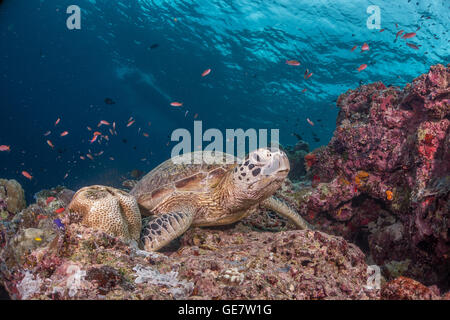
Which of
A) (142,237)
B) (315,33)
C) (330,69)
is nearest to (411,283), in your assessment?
(142,237)

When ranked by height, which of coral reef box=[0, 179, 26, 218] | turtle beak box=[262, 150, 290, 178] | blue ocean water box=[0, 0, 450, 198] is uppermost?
blue ocean water box=[0, 0, 450, 198]

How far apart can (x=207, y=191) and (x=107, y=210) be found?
1.57 meters

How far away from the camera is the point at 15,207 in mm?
5562

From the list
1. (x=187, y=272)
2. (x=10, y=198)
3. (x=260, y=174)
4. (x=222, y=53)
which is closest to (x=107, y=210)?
(x=187, y=272)

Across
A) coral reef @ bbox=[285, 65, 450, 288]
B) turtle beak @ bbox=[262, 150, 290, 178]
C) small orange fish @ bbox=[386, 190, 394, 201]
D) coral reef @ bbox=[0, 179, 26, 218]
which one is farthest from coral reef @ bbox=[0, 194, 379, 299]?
coral reef @ bbox=[0, 179, 26, 218]

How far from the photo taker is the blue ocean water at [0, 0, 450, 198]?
1459cm

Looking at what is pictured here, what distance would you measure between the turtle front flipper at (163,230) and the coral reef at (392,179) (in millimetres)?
2535

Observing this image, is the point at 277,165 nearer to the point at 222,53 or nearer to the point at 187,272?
the point at 187,272

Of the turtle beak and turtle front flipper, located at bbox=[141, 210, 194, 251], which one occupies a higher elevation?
the turtle beak

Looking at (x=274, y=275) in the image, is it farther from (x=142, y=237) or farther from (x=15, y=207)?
(x=15, y=207)

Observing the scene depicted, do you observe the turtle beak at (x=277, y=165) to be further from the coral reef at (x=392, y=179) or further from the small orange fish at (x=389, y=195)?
the small orange fish at (x=389, y=195)

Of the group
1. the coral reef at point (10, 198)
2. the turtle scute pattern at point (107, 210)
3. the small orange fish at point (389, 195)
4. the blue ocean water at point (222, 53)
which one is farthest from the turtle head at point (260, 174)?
the blue ocean water at point (222, 53)

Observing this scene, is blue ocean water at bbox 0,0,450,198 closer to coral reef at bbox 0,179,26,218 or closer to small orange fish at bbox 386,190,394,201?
small orange fish at bbox 386,190,394,201

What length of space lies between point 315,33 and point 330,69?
3.83 m
